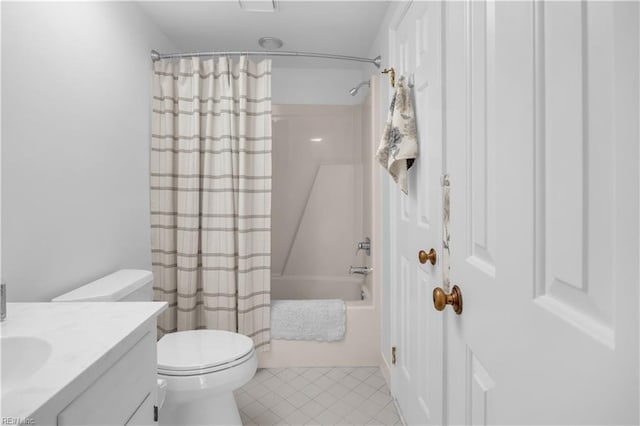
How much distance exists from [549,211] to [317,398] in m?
1.79

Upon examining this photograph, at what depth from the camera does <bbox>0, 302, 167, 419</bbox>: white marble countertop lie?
1.98 feet

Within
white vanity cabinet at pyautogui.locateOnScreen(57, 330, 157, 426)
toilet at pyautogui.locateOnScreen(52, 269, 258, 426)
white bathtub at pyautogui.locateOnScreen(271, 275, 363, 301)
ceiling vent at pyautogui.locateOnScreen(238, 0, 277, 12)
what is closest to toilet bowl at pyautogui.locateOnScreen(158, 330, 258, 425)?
toilet at pyautogui.locateOnScreen(52, 269, 258, 426)

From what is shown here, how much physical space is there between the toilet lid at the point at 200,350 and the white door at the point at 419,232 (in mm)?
757

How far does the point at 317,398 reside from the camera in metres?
1.98

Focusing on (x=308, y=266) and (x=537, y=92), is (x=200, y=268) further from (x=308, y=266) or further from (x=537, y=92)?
(x=537, y=92)

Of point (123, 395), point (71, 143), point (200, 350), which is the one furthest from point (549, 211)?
point (71, 143)

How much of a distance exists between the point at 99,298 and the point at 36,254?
28 cm

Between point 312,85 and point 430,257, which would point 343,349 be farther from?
point 312,85

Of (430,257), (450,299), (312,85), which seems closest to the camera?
(450,299)

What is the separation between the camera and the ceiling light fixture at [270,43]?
2.44 meters

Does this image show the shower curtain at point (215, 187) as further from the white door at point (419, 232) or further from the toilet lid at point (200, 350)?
the white door at point (419, 232)

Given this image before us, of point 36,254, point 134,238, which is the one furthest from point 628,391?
point 134,238

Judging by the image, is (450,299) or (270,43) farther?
(270,43)

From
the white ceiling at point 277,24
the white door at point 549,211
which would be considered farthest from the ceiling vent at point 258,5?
the white door at point 549,211
